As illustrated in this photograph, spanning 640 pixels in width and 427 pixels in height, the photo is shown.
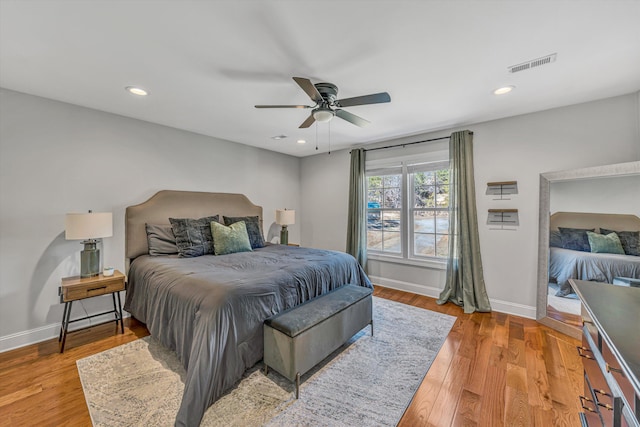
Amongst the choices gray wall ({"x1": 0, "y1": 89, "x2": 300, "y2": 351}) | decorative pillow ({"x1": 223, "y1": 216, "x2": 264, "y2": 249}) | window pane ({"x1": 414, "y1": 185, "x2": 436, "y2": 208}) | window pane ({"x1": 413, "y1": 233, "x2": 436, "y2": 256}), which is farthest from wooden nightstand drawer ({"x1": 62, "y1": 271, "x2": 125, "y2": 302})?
window pane ({"x1": 414, "y1": 185, "x2": 436, "y2": 208})

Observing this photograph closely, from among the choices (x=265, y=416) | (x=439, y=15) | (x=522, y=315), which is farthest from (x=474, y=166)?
(x=265, y=416)

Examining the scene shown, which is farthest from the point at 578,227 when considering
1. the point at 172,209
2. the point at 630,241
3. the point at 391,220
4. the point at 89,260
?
the point at 89,260

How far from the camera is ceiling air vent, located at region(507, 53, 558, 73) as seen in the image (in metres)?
1.95

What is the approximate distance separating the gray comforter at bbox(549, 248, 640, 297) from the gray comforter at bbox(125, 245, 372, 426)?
2.36m

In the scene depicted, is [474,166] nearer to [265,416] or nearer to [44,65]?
[265,416]

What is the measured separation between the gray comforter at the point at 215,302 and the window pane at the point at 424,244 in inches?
66.7

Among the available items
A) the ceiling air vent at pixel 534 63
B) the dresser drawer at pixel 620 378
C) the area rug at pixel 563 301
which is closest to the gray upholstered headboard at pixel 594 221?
the area rug at pixel 563 301

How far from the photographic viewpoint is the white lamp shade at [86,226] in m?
2.50

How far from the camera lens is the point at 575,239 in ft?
8.87

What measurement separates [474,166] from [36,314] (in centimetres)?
545

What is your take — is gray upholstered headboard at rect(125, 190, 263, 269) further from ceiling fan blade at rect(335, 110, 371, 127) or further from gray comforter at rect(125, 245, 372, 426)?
ceiling fan blade at rect(335, 110, 371, 127)

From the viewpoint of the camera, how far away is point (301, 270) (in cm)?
246

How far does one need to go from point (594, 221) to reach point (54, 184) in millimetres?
5660

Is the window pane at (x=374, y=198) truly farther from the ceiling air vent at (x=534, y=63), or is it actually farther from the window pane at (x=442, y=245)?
the ceiling air vent at (x=534, y=63)
